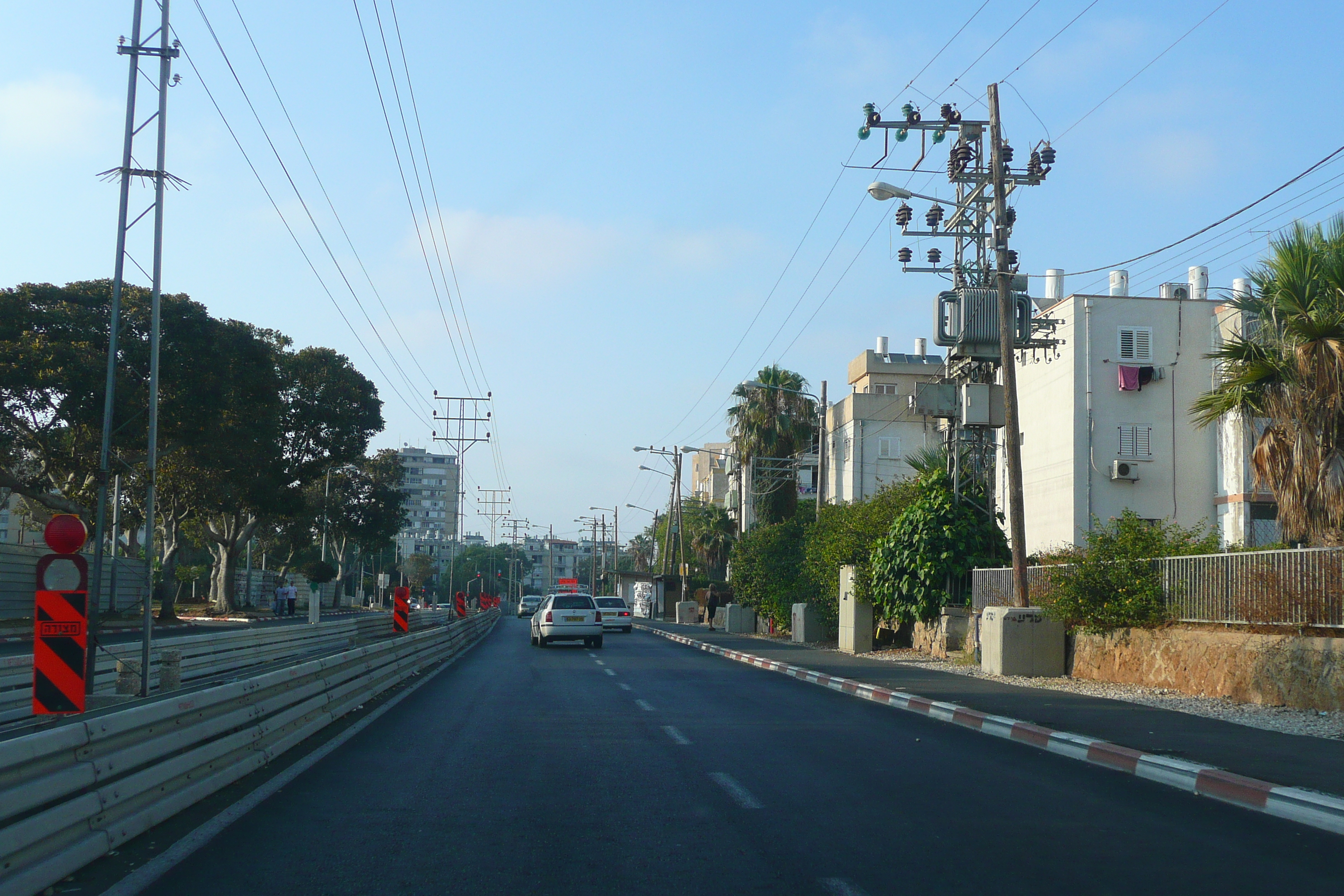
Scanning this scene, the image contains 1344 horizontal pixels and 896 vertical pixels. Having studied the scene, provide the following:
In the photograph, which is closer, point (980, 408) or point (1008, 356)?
point (1008, 356)

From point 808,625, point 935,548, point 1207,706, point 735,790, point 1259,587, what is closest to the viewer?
point 735,790

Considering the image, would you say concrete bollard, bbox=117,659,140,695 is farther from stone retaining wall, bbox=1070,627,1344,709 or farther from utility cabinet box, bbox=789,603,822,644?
utility cabinet box, bbox=789,603,822,644

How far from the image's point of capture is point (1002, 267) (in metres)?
21.4

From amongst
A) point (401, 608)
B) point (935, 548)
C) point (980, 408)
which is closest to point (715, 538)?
point (401, 608)

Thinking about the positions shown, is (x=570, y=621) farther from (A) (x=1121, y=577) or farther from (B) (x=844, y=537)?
(A) (x=1121, y=577)

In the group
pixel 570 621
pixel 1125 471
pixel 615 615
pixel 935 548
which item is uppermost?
pixel 1125 471

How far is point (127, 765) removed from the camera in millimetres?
6605

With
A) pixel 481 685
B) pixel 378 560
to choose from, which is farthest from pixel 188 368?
pixel 378 560

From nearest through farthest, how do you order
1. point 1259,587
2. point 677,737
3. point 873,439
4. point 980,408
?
point 677,737 < point 1259,587 < point 980,408 < point 873,439

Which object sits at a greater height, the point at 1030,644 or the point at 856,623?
the point at 1030,644

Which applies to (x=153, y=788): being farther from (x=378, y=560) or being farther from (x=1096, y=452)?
(x=378, y=560)

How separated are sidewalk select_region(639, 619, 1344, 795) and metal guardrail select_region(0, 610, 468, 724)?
11057 mm

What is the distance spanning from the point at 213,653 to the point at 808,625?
19292mm

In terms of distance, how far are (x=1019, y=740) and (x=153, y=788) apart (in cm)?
861
